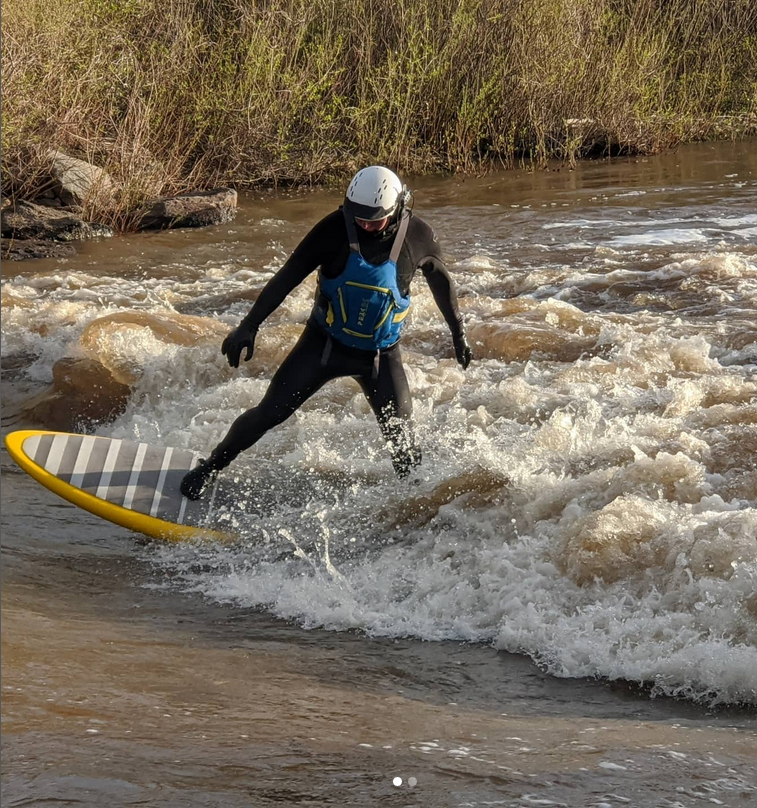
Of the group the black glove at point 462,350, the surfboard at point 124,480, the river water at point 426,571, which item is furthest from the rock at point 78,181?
the black glove at point 462,350

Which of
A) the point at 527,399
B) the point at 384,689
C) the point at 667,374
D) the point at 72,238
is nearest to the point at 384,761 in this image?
the point at 384,689

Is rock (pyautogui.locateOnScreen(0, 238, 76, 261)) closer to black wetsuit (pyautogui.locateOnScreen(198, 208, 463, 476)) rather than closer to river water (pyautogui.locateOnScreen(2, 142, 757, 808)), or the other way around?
river water (pyautogui.locateOnScreen(2, 142, 757, 808))

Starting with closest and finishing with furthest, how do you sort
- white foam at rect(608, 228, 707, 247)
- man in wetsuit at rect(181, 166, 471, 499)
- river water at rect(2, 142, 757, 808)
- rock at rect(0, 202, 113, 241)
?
river water at rect(2, 142, 757, 808)
man in wetsuit at rect(181, 166, 471, 499)
white foam at rect(608, 228, 707, 247)
rock at rect(0, 202, 113, 241)

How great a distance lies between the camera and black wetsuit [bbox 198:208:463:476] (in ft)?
16.4

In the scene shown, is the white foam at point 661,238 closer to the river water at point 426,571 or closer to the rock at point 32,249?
the river water at point 426,571

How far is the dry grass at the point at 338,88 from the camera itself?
43.3 ft

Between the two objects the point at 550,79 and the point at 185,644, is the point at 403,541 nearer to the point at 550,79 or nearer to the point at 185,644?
the point at 185,644

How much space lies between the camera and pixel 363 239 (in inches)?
196

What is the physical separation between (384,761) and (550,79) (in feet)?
46.2

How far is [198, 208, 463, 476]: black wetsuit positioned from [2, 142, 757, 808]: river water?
1.50ft

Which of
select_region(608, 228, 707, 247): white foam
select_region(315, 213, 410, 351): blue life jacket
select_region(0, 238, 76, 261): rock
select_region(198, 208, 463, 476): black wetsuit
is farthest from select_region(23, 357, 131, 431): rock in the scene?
select_region(608, 228, 707, 247): white foam

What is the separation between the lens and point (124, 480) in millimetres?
5816

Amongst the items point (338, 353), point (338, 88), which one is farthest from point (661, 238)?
point (338, 353)

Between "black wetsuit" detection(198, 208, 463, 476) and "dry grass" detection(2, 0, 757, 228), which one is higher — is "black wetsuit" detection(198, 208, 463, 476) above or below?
below
